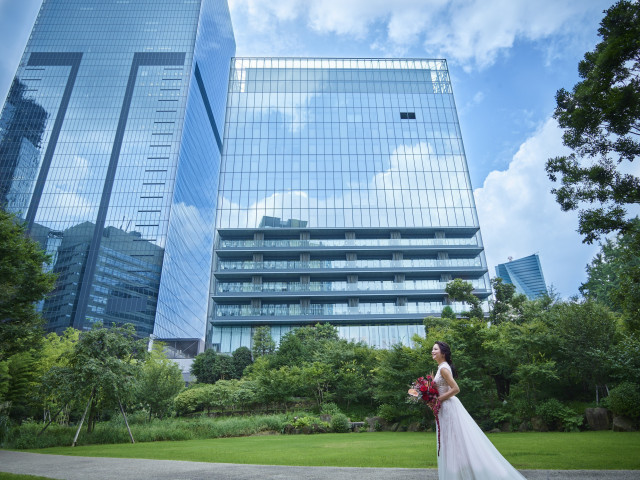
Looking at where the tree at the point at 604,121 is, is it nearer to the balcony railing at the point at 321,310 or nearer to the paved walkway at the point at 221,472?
the paved walkway at the point at 221,472

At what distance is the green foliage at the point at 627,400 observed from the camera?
13453 mm

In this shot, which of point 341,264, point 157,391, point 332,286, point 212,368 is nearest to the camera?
point 157,391

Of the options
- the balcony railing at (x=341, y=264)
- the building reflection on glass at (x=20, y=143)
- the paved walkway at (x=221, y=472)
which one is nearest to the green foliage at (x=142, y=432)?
the paved walkway at (x=221, y=472)

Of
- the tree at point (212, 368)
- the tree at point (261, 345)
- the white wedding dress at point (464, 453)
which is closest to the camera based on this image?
the white wedding dress at point (464, 453)

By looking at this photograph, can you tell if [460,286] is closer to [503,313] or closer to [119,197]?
[503,313]

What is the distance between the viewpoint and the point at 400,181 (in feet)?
182

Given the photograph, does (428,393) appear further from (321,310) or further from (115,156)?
(115,156)

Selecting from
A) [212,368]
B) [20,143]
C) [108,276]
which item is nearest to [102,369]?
[212,368]

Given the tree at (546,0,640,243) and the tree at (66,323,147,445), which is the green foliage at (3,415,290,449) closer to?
the tree at (66,323,147,445)

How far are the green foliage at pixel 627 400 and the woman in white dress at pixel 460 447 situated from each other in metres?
12.5

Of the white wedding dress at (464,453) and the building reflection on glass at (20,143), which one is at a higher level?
the building reflection on glass at (20,143)

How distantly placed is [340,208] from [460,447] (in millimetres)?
48889

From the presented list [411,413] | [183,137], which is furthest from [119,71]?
[411,413]

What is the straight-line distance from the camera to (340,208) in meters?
53.4
